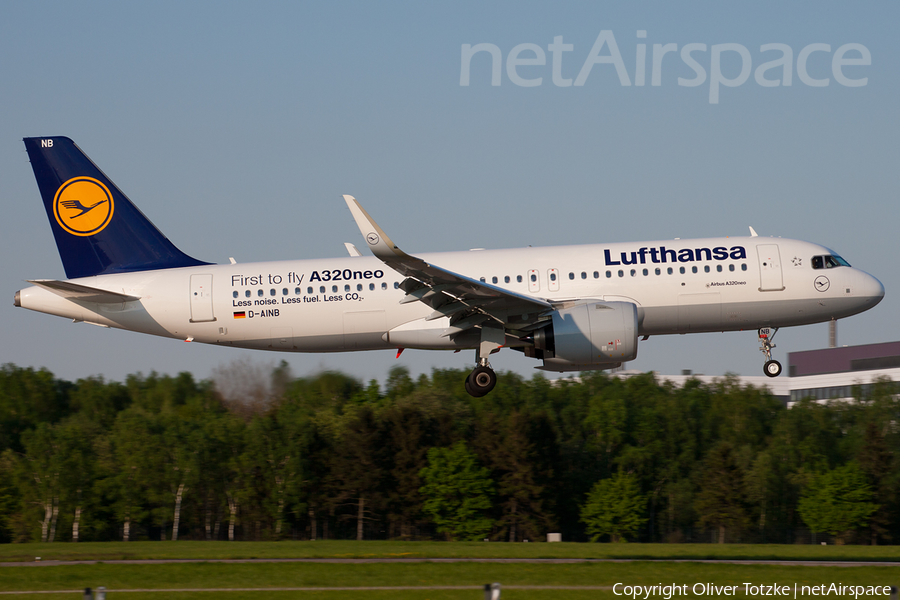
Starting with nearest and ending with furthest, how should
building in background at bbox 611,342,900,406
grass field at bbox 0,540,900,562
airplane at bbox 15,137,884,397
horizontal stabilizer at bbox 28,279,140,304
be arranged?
horizontal stabilizer at bbox 28,279,140,304
airplane at bbox 15,137,884,397
grass field at bbox 0,540,900,562
building in background at bbox 611,342,900,406

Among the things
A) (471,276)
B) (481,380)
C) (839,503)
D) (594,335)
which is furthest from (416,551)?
(839,503)

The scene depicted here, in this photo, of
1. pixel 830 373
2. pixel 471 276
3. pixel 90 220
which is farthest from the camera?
pixel 830 373

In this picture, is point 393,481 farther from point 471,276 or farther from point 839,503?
point 471,276

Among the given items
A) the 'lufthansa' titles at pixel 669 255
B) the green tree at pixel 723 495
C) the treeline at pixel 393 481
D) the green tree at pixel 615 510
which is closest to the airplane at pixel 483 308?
the 'lufthansa' titles at pixel 669 255

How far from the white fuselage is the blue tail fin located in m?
0.97

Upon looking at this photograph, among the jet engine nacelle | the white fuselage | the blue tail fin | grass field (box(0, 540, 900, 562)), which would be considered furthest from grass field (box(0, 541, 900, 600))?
the blue tail fin

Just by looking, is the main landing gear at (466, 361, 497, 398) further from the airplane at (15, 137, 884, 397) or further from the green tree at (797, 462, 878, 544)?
the green tree at (797, 462, 878, 544)

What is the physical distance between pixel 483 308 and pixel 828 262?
1116 cm

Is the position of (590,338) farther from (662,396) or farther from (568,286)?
(662,396)

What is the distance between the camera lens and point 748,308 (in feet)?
99.3

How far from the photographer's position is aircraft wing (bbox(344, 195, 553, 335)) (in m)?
25.7

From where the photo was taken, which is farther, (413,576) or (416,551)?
(416,551)

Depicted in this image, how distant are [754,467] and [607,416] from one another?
45.7 ft

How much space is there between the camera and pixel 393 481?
264 feet
